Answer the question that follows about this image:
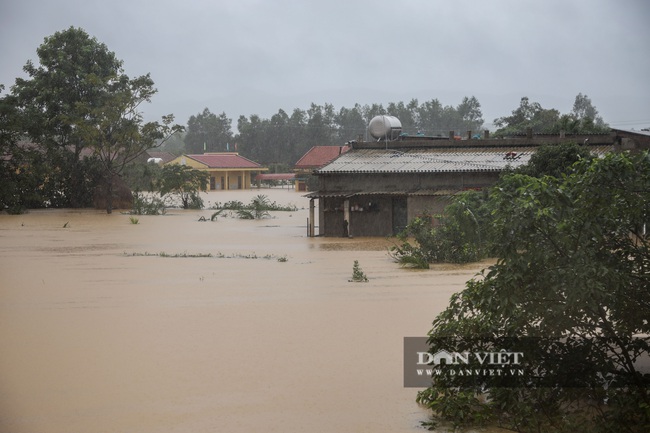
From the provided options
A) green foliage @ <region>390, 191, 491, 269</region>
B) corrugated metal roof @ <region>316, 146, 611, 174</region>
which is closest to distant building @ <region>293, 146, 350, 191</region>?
corrugated metal roof @ <region>316, 146, 611, 174</region>

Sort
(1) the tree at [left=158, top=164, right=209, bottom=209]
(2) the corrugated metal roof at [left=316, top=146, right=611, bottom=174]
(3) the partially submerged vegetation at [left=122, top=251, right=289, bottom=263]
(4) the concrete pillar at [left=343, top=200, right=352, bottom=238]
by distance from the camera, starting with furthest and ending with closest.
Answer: (1) the tree at [left=158, top=164, right=209, bottom=209]
(4) the concrete pillar at [left=343, top=200, right=352, bottom=238]
(2) the corrugated metal roof at [left=316, top=146, right=611, bottom=174]
(3) the partially submerged vegetation at [left=122, top=251, right=289, bottom=263]

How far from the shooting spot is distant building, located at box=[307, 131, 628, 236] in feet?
79.9

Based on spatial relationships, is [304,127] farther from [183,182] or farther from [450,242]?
[450,242]

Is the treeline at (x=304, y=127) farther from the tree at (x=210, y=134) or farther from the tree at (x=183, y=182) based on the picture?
the tree at (x=183, y=182)

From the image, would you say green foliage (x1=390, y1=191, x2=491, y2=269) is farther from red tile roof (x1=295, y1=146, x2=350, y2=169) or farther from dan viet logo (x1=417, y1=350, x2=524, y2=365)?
red tile roof (x1=295, y1=146, x2=350, y2=169)

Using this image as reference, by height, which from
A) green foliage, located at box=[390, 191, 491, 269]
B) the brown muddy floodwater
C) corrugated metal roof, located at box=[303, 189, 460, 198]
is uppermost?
corrugated metal roof, located at box=[303, 189, 460, 198]

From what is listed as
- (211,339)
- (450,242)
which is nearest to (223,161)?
(450,242)

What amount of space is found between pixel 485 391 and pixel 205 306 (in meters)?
6.98

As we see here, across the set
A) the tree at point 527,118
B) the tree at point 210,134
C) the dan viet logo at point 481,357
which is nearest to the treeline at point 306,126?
the tree at point 210,134

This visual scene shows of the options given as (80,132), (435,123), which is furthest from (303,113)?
(80,132)

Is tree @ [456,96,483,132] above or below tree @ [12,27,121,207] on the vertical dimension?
above

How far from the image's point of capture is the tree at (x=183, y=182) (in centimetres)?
4097

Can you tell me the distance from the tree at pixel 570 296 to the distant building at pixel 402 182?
16.2 metres

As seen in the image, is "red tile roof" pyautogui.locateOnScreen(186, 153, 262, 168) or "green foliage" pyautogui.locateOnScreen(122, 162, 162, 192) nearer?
"green foliage" pyautogui.locateOnScreen(122, 162, 162, 192)
